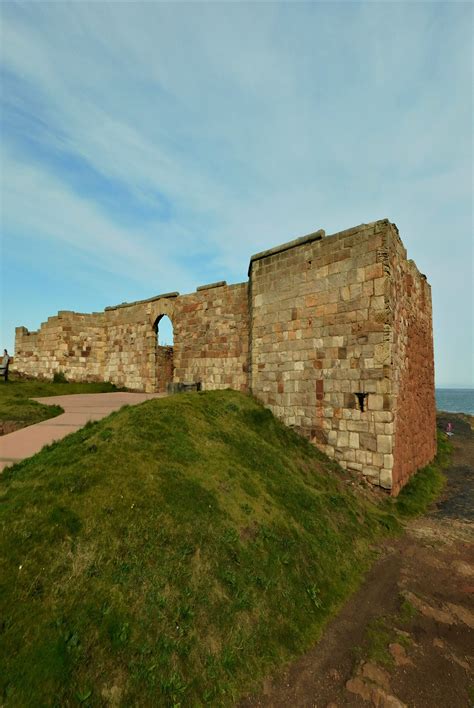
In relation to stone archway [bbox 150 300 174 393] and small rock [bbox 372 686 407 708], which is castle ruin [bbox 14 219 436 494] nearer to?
stone archway [bbox 150 300 174 393]

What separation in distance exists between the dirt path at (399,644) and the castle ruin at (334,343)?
2601mm

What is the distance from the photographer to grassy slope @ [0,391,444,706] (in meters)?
3.44

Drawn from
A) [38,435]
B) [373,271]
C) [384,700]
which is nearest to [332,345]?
[373,271]

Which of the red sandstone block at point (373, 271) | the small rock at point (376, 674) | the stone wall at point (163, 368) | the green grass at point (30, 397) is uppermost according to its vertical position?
the red sandstone block at point (373, 271)

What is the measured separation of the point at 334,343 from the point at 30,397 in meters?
12.0

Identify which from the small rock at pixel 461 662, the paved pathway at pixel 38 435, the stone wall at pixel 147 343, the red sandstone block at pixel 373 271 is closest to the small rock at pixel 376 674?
the small rock at pixel 461 662

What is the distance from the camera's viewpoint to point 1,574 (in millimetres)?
3660

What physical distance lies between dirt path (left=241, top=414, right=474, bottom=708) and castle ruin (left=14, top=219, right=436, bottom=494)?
8.53 feet

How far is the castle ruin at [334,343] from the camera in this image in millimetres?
9461

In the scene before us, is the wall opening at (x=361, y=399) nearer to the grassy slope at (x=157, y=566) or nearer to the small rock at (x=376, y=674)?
the grassy slope at (x=157, y=566)

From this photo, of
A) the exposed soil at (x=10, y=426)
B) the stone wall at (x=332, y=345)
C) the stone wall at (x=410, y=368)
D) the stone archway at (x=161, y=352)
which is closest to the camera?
the exposed soil at (x=10, y=426)

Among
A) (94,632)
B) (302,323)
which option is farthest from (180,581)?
(302,323)

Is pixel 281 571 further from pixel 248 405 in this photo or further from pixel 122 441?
pixel 248 405

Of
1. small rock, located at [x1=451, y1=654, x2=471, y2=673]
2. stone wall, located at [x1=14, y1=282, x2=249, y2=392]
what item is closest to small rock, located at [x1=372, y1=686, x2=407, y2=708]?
small rock, located at [x1=451, y1=654, x2=471, y2=673]
